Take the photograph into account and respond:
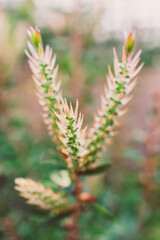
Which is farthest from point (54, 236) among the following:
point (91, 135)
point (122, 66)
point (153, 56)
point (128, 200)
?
point (153, 56)

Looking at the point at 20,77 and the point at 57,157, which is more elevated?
the point at 20,77

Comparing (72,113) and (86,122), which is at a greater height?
(86,122)

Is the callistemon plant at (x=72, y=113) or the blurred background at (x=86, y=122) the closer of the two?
the callistemon plant at (x=72, y=113)

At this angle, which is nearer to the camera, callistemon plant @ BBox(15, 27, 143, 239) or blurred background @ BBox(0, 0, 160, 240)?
callistemon plant @ BBox(15, 27, 143, 239)

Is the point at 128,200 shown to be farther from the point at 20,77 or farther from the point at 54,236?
the point at 20,77

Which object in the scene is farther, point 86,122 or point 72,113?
point 86,122
